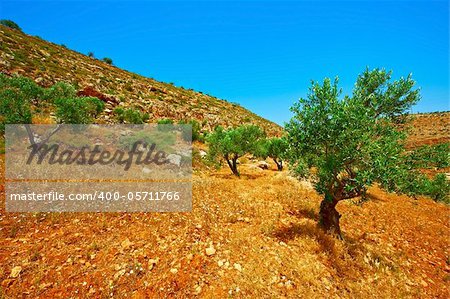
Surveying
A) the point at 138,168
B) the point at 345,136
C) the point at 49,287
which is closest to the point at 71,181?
the point at 138,168

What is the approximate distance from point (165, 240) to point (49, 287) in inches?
166

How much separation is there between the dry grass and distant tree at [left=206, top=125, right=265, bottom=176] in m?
12.4

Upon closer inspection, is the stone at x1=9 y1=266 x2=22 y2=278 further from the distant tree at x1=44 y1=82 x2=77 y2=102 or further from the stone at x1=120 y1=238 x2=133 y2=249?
the distant tree at x1=44 y1=82 x2=77 y2=102

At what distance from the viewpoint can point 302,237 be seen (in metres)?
11.6

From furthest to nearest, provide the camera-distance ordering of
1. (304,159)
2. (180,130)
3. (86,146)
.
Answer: (180,130) → (86,146) → (304,159)

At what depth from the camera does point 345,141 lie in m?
9.96

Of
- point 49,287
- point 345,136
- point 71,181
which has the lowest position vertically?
point 49,287

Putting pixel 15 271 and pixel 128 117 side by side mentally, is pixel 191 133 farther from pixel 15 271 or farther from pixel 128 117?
pixel 15 271

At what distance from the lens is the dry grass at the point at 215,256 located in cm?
785

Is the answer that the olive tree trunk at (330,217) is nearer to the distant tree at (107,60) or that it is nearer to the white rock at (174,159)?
the white rock at (174,159)

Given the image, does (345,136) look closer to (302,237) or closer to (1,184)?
(302,237)

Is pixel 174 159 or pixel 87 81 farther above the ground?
pixel 87 81

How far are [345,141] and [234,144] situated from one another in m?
18.1

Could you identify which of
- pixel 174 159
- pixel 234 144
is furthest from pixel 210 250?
pixel 234 144
